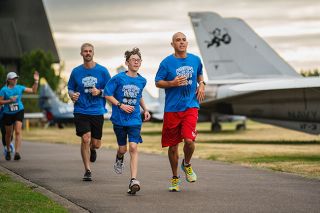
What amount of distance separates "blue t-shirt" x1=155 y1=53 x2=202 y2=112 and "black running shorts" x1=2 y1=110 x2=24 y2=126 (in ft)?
22.3

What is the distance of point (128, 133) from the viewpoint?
10.1 meters

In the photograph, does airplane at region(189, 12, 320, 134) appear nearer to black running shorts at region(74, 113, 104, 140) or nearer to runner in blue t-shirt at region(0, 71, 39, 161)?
runner in blue t-shirt at region(0, 71, 39, 161)

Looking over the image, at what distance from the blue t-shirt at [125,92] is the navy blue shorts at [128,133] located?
0.21ft

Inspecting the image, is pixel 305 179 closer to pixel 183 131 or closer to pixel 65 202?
pixel 183 131

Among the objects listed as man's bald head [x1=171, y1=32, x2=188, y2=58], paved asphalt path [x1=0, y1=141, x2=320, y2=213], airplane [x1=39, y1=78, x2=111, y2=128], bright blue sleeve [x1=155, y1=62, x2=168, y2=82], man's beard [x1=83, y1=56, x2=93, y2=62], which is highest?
man's bald head [x1=171, y1=32, x2=188, y2=58]

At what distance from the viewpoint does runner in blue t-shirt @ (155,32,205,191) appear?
9750 millimetres

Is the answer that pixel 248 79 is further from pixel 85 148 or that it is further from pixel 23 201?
pixel 23 201

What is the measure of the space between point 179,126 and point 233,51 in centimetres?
2096

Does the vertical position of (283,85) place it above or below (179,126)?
above

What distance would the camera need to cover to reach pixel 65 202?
8.58 m

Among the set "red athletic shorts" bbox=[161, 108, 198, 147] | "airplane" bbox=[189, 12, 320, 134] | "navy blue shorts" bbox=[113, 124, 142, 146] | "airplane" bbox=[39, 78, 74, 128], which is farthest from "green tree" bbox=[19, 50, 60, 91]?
"red athletic shorts" bbox=[161, 108, 198, 147]

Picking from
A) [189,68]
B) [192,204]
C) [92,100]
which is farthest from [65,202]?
[92,100]

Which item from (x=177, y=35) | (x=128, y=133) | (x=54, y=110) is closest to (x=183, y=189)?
(x=128, y=133)

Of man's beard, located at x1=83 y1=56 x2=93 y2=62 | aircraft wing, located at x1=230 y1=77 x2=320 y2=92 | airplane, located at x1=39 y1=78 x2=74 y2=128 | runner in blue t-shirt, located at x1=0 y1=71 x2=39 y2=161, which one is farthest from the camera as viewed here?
airplane, located at x1=39 y1=78 x2=74 y2=128
